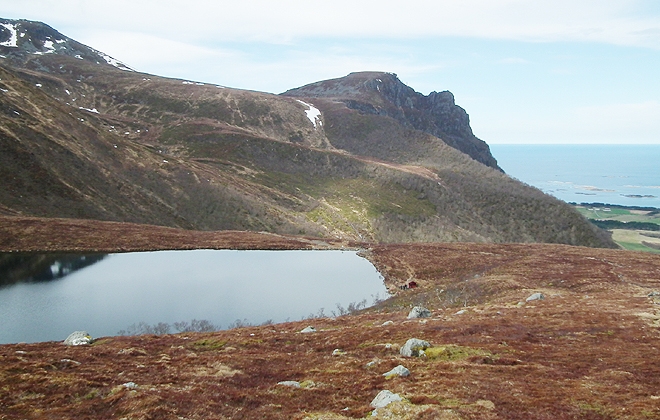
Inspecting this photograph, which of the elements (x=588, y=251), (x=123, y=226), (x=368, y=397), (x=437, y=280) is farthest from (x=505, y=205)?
(x=368, y=397)

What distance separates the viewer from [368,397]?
21234 millimetres

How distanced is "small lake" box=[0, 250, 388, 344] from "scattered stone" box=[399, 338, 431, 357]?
26.3 meters

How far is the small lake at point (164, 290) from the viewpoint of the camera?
46812 mm

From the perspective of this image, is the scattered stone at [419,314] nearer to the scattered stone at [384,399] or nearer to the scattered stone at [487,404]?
the scattered stone at [384,399]

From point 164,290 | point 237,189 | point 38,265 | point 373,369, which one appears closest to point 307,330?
point 373,369

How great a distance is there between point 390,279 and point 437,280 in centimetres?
728

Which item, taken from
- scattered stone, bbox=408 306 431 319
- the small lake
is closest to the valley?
scattered stone, bbox=408 306 431 319

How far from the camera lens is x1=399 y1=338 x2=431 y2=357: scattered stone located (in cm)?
2808

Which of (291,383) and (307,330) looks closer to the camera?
(291,383)

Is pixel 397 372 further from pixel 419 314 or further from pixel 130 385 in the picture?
pixel 419 314

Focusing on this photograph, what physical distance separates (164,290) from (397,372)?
42.9m

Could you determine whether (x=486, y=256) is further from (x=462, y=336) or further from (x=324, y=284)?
(x=462, y=336)

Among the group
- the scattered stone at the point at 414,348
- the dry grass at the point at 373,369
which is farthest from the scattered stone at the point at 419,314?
the scattered stone at the point at 414,348

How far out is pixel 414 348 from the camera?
1120 inches
